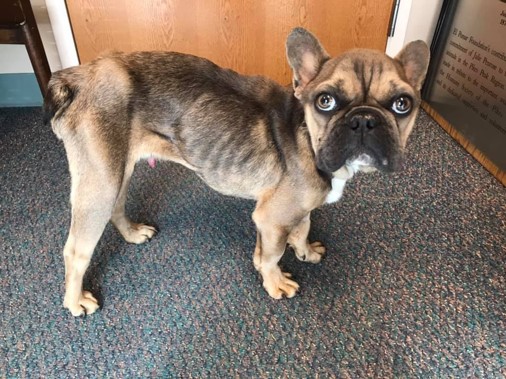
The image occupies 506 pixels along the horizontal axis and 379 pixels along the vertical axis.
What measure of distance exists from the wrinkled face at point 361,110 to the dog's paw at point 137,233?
33.9 inches

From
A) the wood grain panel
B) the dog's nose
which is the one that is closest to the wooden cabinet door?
the wood grain panel

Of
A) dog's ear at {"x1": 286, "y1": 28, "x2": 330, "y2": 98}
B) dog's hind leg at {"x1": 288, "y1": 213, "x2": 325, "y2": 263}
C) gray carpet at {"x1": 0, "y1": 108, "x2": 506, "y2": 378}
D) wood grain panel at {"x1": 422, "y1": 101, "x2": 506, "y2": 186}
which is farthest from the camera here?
wood grain panel at {"x1": 422, "y1": 101, "x2": 506, "y2": 186}

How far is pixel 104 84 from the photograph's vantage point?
4.25ft

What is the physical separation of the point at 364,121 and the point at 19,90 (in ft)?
7.46

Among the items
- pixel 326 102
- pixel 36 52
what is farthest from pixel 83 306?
pixel 36 52

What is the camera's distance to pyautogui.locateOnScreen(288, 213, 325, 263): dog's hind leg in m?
1.64

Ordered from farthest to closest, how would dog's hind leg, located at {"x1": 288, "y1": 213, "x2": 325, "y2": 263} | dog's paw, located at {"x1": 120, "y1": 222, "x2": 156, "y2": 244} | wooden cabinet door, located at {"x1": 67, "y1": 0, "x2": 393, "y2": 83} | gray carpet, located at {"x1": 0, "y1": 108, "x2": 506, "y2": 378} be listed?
1. wooden cabinet door, located at {"x1": 67, "y1": 0, "x2": 393, "y2": 83}
2. dog's paw, located at {"x1": 120, "y1": 222, "x2": 156, "y2": 244}
3. dog's hind leg, located at {"x1": 288, "y1": 213, "x2": 325, "y2": 263}
4. gray carpet, located at {"x1": 0, "y1": 108, "x2": 506, "y2": 378}

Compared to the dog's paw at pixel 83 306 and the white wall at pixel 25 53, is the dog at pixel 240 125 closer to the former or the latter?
the dog's paw at pixel 83 306

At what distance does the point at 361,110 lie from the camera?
1.16m

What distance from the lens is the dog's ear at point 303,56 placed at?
1269 mm

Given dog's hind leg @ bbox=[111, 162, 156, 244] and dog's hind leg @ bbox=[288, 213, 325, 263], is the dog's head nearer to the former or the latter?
dog's hind leg @ bbox=[288, 213, 325, 263]

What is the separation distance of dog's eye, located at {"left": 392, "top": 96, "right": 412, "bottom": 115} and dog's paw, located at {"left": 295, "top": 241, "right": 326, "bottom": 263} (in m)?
0.68

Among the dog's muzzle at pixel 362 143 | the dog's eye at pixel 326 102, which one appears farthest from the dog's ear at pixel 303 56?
the dog's muzzle at pixel 362 143

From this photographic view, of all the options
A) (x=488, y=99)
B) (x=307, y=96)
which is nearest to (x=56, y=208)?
(x=307, y=96)
